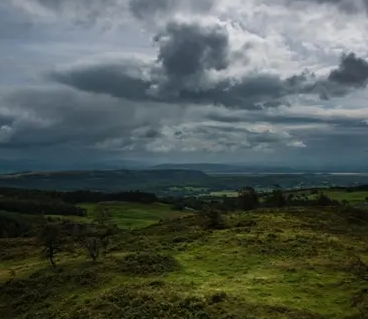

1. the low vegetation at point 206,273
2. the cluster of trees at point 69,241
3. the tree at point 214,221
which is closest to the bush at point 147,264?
the low vegetation at point 206,273

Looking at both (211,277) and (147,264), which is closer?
(211,277)

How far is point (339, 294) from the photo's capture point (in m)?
47.7

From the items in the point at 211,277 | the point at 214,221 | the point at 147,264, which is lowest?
the point at 211,277

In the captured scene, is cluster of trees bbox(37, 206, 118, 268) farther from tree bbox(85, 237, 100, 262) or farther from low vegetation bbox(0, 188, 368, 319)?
low vegetation bbox(0, 188, 368, 319)

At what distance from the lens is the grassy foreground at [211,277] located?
149 ft

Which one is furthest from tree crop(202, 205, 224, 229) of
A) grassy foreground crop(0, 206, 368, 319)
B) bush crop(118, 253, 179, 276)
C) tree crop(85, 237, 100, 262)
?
tree crop(85, 237, 100, 262)

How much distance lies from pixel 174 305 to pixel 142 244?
34.4 metres

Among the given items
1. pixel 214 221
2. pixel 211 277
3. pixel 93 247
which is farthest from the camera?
pixel 214 221

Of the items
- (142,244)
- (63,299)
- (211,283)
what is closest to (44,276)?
(63,299)

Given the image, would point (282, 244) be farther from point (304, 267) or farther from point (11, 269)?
point (11, 269)

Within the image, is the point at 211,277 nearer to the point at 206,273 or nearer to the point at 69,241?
the point at 206,273

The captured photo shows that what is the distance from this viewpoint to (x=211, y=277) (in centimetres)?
5588

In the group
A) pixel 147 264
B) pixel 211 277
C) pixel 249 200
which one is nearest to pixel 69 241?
pixel 147 264

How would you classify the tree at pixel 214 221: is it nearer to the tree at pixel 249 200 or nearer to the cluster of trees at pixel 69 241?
the cluster of trees at pixel 69 241
